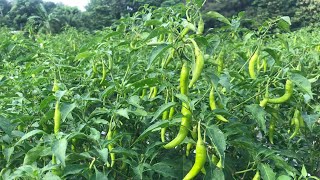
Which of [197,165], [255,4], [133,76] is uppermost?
[133,76]

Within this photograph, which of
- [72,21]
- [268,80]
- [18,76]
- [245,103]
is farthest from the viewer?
[72,21]

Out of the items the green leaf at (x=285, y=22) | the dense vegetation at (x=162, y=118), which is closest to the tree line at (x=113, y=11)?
the dense vegetation at (x=162, y=118)

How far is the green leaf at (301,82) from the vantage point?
1.50 metres

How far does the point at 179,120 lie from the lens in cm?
136

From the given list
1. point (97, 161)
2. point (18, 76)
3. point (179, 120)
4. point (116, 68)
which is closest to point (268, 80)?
point (179, 120)

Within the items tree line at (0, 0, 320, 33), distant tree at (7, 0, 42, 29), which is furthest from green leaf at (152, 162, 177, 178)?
distant tree at (7, 0, 42, 29)

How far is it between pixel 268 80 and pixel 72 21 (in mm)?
19656

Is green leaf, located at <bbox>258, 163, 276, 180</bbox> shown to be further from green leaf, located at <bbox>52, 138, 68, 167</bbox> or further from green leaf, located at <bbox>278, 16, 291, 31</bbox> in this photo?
green leaf, located at <bbox>52, 138, 68, 167</bbox>

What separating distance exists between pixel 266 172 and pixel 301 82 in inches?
12.8

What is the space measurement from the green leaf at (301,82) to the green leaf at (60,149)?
783mm

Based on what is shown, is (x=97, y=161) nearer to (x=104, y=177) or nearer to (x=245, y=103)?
(x=104, y=177)

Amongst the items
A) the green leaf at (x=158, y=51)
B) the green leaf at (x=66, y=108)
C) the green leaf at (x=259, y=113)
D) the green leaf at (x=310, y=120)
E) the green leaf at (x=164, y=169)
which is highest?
the green leaf at (x=158, y=51)

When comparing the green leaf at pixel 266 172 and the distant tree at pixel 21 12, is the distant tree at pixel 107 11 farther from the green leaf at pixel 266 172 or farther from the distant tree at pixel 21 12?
the green leaf at pixel 266 172

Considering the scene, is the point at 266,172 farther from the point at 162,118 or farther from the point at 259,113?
the point at 162,118
